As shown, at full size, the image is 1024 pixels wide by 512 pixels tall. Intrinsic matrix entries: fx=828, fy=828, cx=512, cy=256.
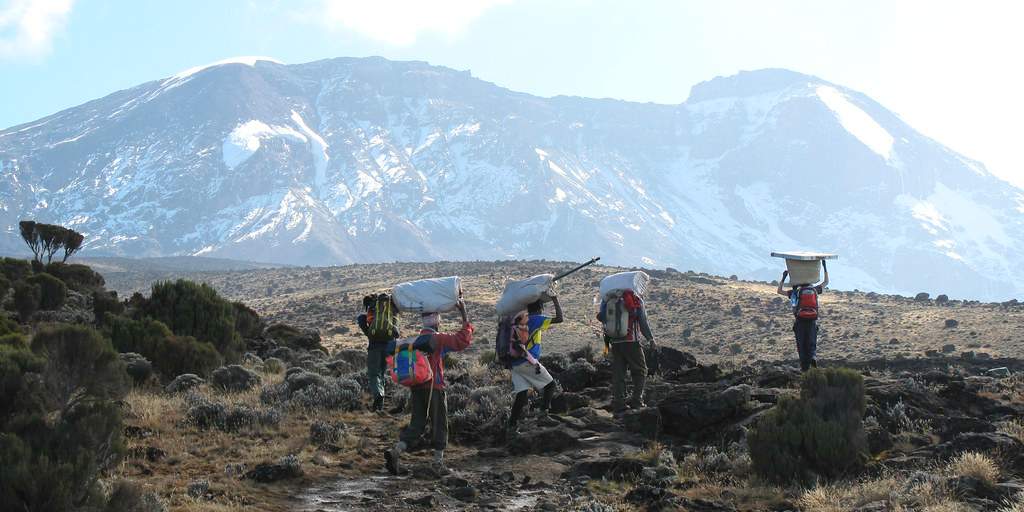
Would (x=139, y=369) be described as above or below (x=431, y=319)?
below

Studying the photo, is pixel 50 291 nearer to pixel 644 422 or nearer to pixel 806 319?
pixel 644 422

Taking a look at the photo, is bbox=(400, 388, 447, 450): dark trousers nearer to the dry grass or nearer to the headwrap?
the headwrap

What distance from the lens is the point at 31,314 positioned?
23062mm

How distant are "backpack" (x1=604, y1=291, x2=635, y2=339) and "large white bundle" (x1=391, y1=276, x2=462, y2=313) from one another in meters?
2.93

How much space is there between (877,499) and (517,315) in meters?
4.68

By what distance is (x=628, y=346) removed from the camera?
37.2 ft

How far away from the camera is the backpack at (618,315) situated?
36.7 feet

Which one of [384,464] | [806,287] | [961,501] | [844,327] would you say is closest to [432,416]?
[384,464]

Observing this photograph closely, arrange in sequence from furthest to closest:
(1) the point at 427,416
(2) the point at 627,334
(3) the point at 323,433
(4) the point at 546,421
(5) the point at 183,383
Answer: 1. (5) the point at 183,383
2. (2) the point at 627,334
3. (4) the point at 546,421
4. (3) the point at 323,433
5. (1) the point at 427,416

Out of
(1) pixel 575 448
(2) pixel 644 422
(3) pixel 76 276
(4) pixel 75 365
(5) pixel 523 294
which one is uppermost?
(5) pixel 523 294

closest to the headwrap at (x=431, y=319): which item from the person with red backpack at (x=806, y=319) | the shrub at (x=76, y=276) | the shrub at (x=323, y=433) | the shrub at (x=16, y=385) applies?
the shrub at (x=323, y=433)

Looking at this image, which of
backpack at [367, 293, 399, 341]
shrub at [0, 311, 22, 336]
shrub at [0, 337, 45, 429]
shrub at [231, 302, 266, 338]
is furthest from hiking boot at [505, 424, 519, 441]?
shrub at [231, 302, 266, 338]

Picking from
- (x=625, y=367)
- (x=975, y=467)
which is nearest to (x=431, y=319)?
(x=625, y=367)

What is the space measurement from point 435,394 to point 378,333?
3251 mm
